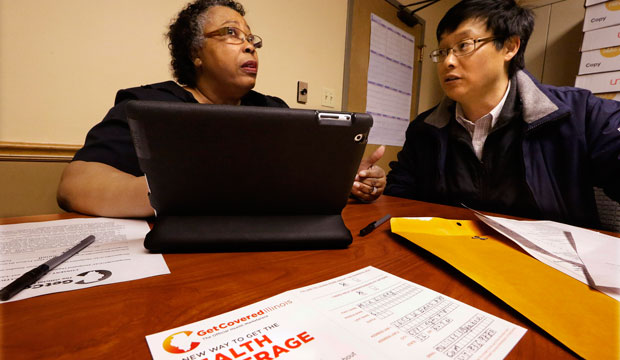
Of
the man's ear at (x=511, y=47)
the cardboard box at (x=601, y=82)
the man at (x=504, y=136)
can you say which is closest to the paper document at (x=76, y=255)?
the man at (x=504, y=136)

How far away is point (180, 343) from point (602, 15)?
265 cm

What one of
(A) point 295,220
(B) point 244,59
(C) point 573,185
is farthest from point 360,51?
(A) point 295,220

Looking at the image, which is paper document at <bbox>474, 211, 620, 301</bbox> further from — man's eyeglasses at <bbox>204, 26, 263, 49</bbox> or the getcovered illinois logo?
man's eyeglasses at <bbox>204, 26, 263, 49</bbox>

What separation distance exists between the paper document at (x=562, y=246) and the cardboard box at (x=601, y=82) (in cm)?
180

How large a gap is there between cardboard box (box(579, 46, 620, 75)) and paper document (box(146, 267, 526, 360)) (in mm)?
2321

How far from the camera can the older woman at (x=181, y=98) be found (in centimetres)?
60

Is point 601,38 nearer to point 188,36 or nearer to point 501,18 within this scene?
point 501,18

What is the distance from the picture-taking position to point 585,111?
39.1 inches

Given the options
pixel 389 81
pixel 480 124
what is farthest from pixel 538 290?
pixel 389 81

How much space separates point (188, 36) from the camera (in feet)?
3.66

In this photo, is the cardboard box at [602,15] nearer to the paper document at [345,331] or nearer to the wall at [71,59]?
the wall at [71,59]

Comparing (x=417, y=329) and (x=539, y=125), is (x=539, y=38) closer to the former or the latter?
(x=539, y=125)

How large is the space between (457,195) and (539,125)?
0.39 meters

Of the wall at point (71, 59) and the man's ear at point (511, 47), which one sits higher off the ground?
the man's ear at point (511, 47)
